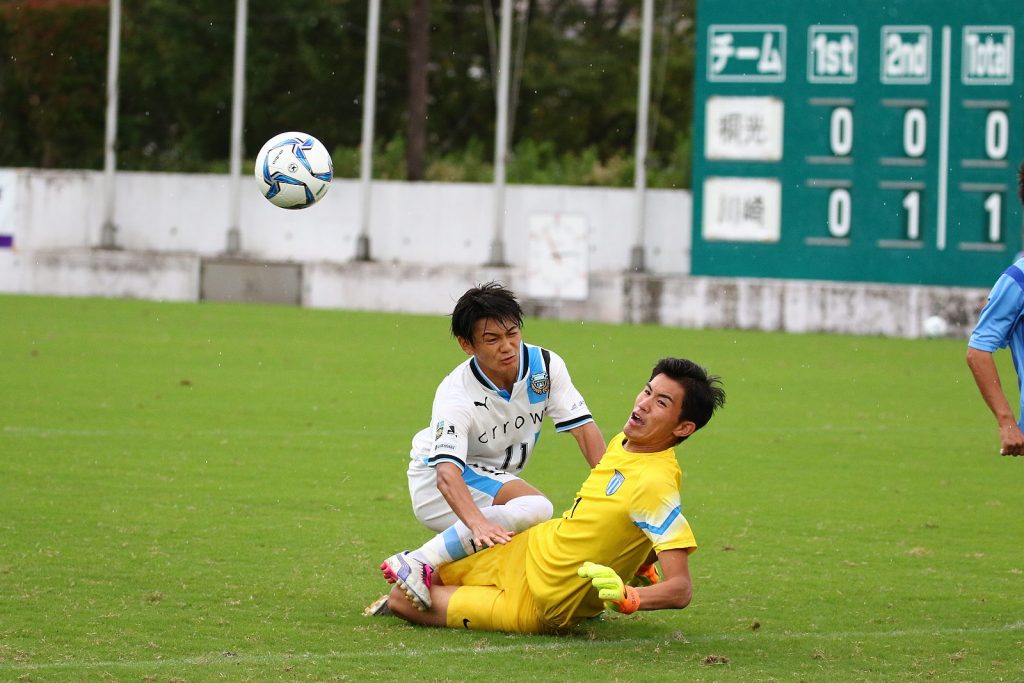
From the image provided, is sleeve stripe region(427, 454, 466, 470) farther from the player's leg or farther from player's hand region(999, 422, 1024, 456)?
player's hand region(999, 422, 1024, 456)

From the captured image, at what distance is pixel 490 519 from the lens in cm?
642

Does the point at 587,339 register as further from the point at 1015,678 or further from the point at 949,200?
the point at 1015,678

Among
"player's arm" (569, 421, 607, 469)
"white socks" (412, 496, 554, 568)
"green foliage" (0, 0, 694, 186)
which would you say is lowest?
"white socks" (412, 496, 554, 568)

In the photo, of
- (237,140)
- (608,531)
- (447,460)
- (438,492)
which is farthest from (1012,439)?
(237,140)

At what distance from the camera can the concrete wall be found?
2488 centimetres

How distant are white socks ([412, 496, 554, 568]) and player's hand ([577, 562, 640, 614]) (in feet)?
3.11

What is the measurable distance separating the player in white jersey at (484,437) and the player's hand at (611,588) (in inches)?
22.6

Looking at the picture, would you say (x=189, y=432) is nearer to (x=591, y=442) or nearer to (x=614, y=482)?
(x=591, y=442)

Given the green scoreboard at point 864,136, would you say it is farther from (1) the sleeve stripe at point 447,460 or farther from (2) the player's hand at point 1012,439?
(1) the sleeve stripe at point 447,460

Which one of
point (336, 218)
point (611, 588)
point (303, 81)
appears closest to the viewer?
point (611, 588)

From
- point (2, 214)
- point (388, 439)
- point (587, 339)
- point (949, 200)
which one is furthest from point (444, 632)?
point (2, 214)

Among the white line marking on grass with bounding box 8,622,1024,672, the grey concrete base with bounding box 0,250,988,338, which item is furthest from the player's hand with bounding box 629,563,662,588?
the grey concrete base with bounding box 0,250,988,338

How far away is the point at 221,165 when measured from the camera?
3625 centimetres

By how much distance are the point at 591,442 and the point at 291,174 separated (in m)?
3.90
